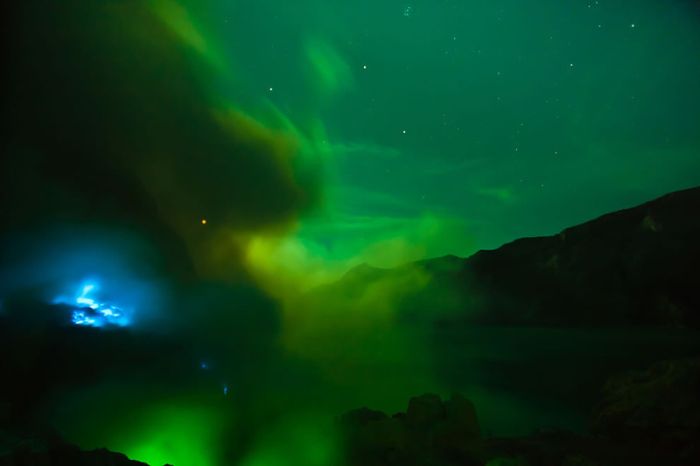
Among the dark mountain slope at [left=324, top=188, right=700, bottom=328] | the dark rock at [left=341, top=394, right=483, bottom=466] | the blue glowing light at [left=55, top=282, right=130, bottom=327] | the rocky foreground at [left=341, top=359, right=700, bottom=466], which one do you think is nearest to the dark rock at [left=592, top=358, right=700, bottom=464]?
the rocky foreground at [left=341, top=359, right=700, bottom=466]

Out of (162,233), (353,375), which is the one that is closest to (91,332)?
(162,233)

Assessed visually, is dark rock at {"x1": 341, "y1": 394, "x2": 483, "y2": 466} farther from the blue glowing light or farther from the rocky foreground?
the blue glowing light

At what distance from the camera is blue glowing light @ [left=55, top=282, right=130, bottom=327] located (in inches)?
976

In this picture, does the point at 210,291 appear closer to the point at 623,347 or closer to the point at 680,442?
the point at 680,442

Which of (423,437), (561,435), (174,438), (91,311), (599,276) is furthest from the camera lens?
(599,276)

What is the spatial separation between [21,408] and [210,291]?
2842cm

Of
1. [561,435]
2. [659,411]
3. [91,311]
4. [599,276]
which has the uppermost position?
[599,276]

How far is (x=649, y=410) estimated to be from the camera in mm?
14250

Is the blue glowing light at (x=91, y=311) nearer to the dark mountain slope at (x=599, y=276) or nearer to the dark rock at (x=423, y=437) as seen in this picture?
the dark rock at (x=423, y=437)

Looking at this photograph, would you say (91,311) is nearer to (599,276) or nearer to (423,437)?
(423,437)

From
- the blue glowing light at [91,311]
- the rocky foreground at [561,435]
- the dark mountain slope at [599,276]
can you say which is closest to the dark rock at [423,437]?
the rocky foreground at [561,435]

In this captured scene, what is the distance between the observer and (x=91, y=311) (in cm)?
2616

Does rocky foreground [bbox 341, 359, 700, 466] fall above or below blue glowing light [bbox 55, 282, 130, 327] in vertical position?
below

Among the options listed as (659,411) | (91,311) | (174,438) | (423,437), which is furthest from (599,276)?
(91,311)
